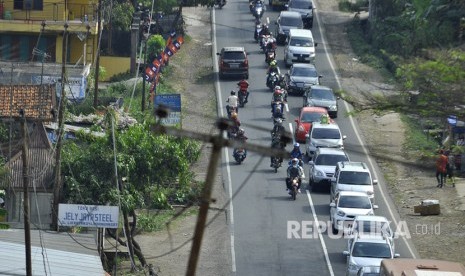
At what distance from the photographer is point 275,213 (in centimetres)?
4397

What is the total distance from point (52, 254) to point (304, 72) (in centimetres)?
2976

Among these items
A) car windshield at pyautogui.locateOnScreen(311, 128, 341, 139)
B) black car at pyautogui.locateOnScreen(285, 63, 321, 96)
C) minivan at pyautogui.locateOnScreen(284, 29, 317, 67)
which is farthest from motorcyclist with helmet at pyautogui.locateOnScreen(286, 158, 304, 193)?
minivan at pyautogui.locateOnScreen(284, 29, 317, 67)

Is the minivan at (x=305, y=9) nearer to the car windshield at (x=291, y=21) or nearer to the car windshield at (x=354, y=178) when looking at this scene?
the car windshield at (x=291, y=21)

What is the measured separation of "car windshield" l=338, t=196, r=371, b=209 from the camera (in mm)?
41719

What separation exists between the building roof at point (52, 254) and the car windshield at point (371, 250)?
6.77 m

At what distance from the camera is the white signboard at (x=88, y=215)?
114ft

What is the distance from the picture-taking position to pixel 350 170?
1757 inches

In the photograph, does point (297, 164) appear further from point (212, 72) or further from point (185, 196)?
point (212, 72)

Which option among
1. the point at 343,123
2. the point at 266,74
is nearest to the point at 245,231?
the point at 343,123

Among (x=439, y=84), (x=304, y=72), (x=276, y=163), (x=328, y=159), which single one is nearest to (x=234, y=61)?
(x=304, y=72)

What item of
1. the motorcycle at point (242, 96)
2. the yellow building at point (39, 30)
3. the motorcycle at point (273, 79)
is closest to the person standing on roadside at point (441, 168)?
the motorcycle at point (242, 96)

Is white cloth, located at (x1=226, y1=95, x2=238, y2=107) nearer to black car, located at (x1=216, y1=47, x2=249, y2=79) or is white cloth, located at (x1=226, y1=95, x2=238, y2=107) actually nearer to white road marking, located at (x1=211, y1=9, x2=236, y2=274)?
white road marking, located at (x1=211, y1=9, x2=236, y2=274)

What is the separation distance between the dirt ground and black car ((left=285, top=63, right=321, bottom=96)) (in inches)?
65.9

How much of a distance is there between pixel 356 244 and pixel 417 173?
→ 1362 cm
